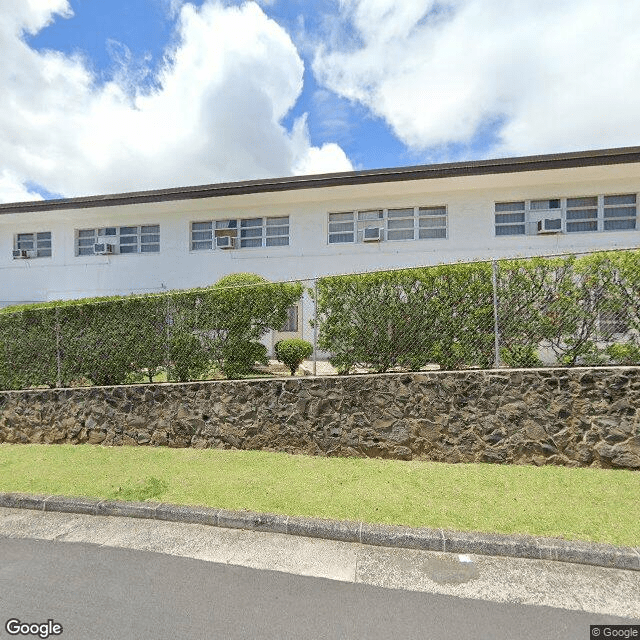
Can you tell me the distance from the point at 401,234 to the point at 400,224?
33cm

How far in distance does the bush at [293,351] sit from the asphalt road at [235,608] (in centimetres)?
368

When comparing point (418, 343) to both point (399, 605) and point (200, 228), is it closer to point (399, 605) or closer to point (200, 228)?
point (399, 605)

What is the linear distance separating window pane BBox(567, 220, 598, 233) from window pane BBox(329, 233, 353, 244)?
6.48 m

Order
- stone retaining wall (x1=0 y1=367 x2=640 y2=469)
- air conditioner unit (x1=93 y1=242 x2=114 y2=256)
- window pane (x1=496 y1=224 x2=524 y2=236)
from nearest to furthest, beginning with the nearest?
stone retaining wall (x1=0 y1=367 x2=640 y2=469)
window pane (x1=496 y1=224 x2=524 y2=236)
air conditioner unit (x1=93 y1=242 x2=114 y2=256)

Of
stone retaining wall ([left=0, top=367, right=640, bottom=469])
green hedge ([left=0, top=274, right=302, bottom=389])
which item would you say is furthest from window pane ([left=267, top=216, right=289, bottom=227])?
stone retaining wall ([left=0, top=367, right=640, bottom=469])

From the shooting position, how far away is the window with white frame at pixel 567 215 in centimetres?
1060

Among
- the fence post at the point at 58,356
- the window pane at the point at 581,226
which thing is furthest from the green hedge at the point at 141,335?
the window pane at the point at 581,226

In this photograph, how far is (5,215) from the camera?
44.7 feet

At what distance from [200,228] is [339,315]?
9.40 meters

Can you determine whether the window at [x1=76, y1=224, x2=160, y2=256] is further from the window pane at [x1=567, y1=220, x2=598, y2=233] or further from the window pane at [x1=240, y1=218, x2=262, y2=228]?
the window pane at [x1=567, y1=220, x2=598, y2=233]

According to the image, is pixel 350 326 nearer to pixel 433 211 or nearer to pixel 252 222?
pixel 433 211

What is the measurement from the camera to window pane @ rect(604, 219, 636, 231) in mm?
10570

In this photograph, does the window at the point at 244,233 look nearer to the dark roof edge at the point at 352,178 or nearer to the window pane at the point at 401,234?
the dark roof edge at the point at 352,178

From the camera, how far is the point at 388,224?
11898 mm
